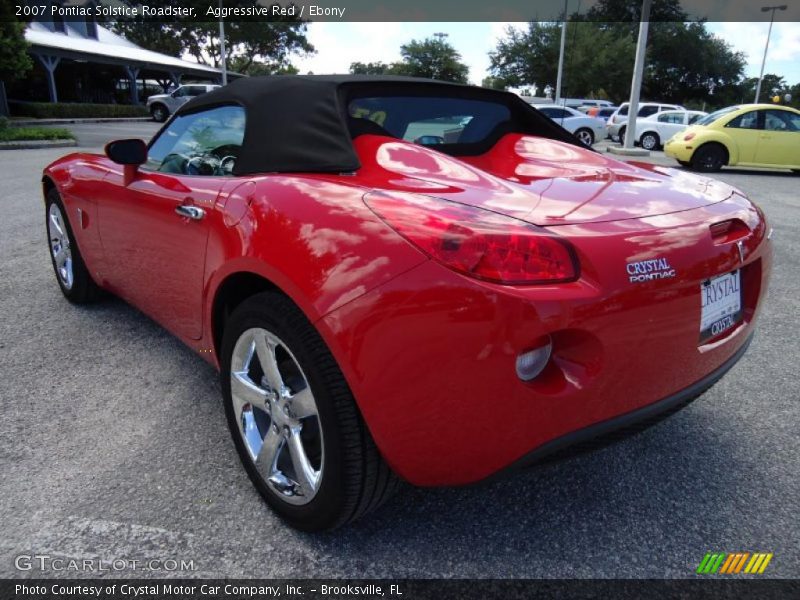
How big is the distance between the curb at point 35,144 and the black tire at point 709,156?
1567cm

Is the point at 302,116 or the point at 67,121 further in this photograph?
the point at 67,121

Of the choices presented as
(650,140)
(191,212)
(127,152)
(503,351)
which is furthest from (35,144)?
(650,140)

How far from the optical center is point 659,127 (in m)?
19.9

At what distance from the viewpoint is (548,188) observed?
6.53ft

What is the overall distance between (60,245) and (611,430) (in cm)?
372

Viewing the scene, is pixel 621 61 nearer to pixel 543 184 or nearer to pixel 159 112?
pixel 159 112

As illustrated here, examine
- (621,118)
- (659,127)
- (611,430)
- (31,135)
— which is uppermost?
(611,430)

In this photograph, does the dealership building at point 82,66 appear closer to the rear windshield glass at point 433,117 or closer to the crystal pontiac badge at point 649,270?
the rear windshield glass at point 433,117

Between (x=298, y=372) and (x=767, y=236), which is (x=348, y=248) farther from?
(x=767, y=236)

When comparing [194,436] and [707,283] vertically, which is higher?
[707,283]

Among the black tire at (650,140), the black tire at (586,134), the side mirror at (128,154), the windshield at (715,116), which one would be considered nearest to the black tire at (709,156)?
the windshield at (715,116)

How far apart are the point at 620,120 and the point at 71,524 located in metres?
23.3

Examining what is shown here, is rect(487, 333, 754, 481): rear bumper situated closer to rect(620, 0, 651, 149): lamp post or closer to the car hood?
the car hood

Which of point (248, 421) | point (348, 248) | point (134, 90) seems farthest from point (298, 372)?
point (134, 90)
